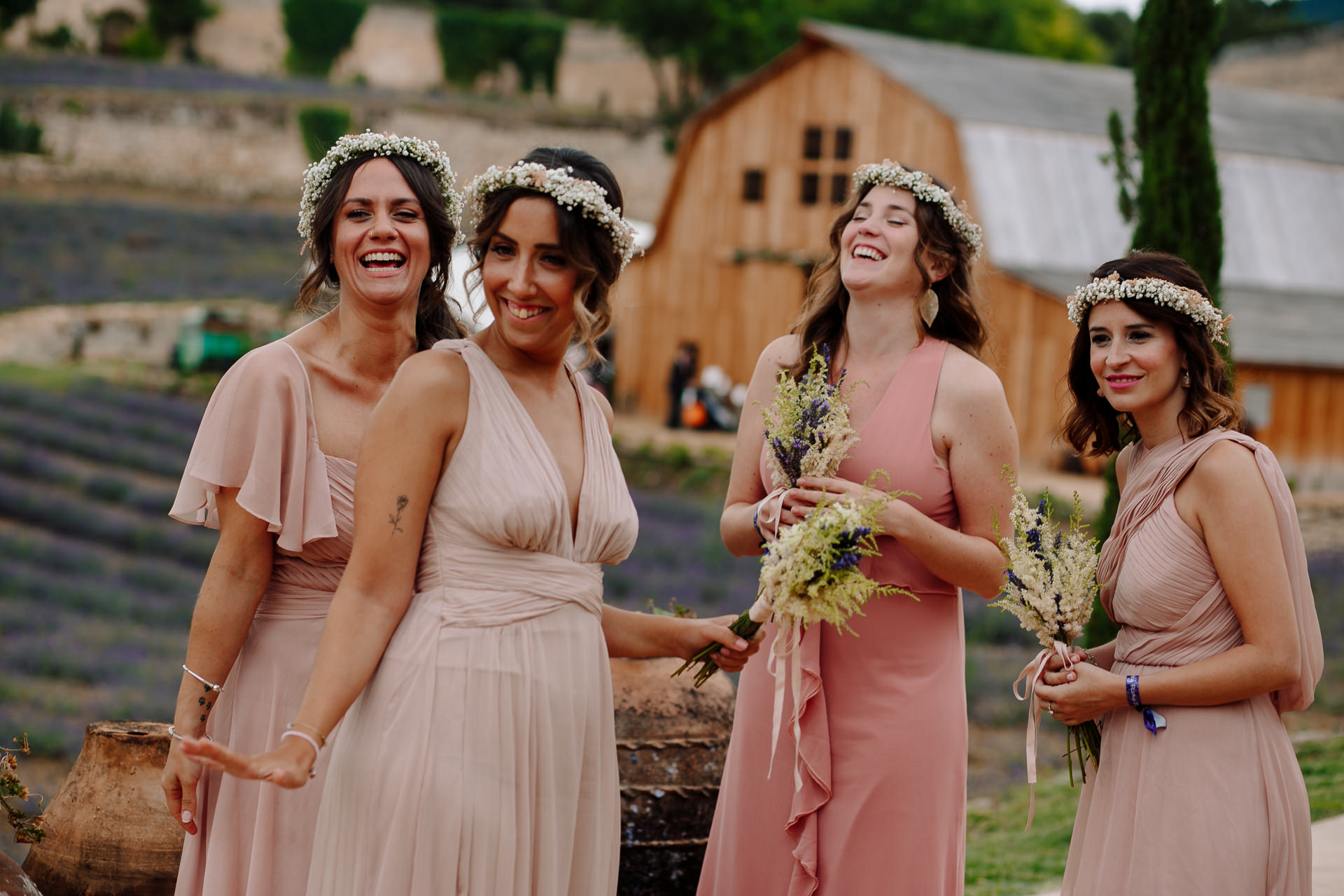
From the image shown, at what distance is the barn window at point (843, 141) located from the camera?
23734 millimetres

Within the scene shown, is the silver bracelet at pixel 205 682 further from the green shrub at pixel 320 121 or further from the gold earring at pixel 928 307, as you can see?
the green shrub at pixel 320 121

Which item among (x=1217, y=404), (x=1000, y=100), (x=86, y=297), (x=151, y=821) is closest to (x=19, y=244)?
(x=86, y=297)

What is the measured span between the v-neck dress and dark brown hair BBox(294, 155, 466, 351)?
0.90 m

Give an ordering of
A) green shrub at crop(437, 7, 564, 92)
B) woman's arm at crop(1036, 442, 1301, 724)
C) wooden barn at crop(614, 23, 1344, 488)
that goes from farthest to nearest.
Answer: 1. green shrub at crop(437, 7, 564, 92)
2. wooden barn at crop(614, 23, 1344, 488)
3. woman's arm at crop(1036, 442, 1301, 724)

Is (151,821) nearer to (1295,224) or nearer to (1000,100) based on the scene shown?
(1000,100)

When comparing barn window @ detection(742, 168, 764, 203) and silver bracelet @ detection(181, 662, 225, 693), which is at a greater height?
barn window @ detection(742, 168, 764, 203)

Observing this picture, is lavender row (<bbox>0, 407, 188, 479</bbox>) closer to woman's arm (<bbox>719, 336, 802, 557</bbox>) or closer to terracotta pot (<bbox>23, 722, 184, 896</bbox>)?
terracotta pot (<bbox>23, 722, 184, 896</bbox>)

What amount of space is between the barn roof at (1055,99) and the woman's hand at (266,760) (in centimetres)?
2071

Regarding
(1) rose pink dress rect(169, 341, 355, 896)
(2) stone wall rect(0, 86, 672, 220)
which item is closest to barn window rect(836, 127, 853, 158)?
(2) stone wall rect(0, 86, 672, 220)

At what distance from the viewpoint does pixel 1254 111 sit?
2712 centimetres

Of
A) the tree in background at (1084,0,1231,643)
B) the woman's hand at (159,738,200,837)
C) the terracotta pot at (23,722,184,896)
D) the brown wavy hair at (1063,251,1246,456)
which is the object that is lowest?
the terracotta pot at (23,722,184,896)

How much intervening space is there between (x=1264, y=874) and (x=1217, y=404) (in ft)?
3.86

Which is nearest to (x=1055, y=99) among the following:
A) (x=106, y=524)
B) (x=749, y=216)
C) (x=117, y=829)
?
(x=749, y=216)

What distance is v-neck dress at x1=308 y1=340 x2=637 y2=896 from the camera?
264cm
